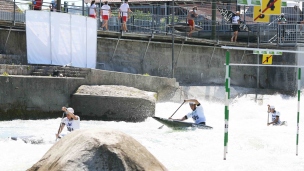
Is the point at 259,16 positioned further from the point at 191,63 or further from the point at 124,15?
the point at 124,15

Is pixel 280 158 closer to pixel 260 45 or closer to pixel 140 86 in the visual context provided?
pixel 140 86

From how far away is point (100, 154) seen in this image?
10.2 m

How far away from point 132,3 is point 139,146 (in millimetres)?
31834

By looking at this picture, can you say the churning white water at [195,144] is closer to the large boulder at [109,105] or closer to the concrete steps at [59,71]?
the large boulder at [109,105]

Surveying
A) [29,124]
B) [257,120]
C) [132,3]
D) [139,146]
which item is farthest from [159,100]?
[139,146]

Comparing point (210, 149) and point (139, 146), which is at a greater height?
point (139, 146)

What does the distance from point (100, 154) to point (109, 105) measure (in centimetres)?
1421

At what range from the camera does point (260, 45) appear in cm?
3606

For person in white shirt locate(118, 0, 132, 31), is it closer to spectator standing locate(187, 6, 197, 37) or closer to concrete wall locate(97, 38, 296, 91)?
concrete wall locate(97, 38, 296, 91)

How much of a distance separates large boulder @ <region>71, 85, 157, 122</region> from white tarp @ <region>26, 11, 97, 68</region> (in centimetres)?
167

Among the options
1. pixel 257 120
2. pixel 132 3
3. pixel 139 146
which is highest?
pixel 132 3

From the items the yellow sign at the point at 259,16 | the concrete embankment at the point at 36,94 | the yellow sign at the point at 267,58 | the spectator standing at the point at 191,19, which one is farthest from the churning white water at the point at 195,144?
the yellow sign at the point at 259,16

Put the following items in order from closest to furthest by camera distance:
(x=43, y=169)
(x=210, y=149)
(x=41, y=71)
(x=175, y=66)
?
(x=43, y=169)
(x=210, y=149)
(x=41, y=71)
(x=175, y=66)

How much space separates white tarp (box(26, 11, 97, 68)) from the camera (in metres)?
25.3
